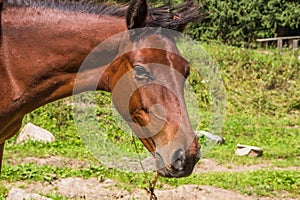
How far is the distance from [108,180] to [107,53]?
3833mm

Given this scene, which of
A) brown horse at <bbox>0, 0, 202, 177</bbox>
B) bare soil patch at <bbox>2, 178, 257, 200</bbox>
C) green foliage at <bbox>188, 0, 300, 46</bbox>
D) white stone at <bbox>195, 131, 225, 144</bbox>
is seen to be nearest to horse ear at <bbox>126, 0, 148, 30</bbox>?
brown horse at <bbox>0, 0, 202, 177</bbox>

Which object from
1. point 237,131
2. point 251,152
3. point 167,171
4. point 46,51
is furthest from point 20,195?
point 237,131

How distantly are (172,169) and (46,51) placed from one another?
115 cm

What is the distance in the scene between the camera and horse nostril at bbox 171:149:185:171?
306 cm

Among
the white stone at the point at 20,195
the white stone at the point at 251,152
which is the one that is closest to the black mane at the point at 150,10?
the white stone at the point at 20,195

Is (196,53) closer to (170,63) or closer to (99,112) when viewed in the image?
(99,112)

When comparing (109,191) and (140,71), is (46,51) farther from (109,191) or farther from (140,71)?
(109,191)

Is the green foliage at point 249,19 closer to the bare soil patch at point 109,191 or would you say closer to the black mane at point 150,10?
the bare soil patch at point 109,191

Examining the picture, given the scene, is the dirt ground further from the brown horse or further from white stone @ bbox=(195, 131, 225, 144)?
white stone @ bbox=(195, 131, 225, 144)

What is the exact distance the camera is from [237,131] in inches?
463

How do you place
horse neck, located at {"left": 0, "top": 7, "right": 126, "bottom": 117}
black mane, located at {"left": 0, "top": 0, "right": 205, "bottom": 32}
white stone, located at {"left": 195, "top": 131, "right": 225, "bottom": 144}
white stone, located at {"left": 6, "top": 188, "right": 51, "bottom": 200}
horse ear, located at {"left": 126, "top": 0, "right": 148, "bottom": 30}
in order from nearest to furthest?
1. horse ear, located at {"left": 126, "top": 0, "right": 148, "bottom": 30}
2. black mane, located at {"left": 0, "top": 0, "right": 205, "bottom": 32}
3. horse neck, located at {"left": 0, "top": 7, "right": 126, "bottom": 117}
4. white stone, located at {"left": 6, "top": 188, "right": 51, "bottom": 200}
5. white stone, located at {"left": 195, "top": 131, "right": 225, "bottom": 144}

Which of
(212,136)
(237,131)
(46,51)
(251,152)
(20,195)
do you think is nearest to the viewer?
(46,51)

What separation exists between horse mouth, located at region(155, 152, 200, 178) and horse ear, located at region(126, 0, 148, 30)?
79 centimetres

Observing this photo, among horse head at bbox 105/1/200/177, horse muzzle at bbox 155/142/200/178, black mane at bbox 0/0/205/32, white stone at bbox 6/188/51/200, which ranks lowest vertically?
white stone at bbox 6/188/51/200
